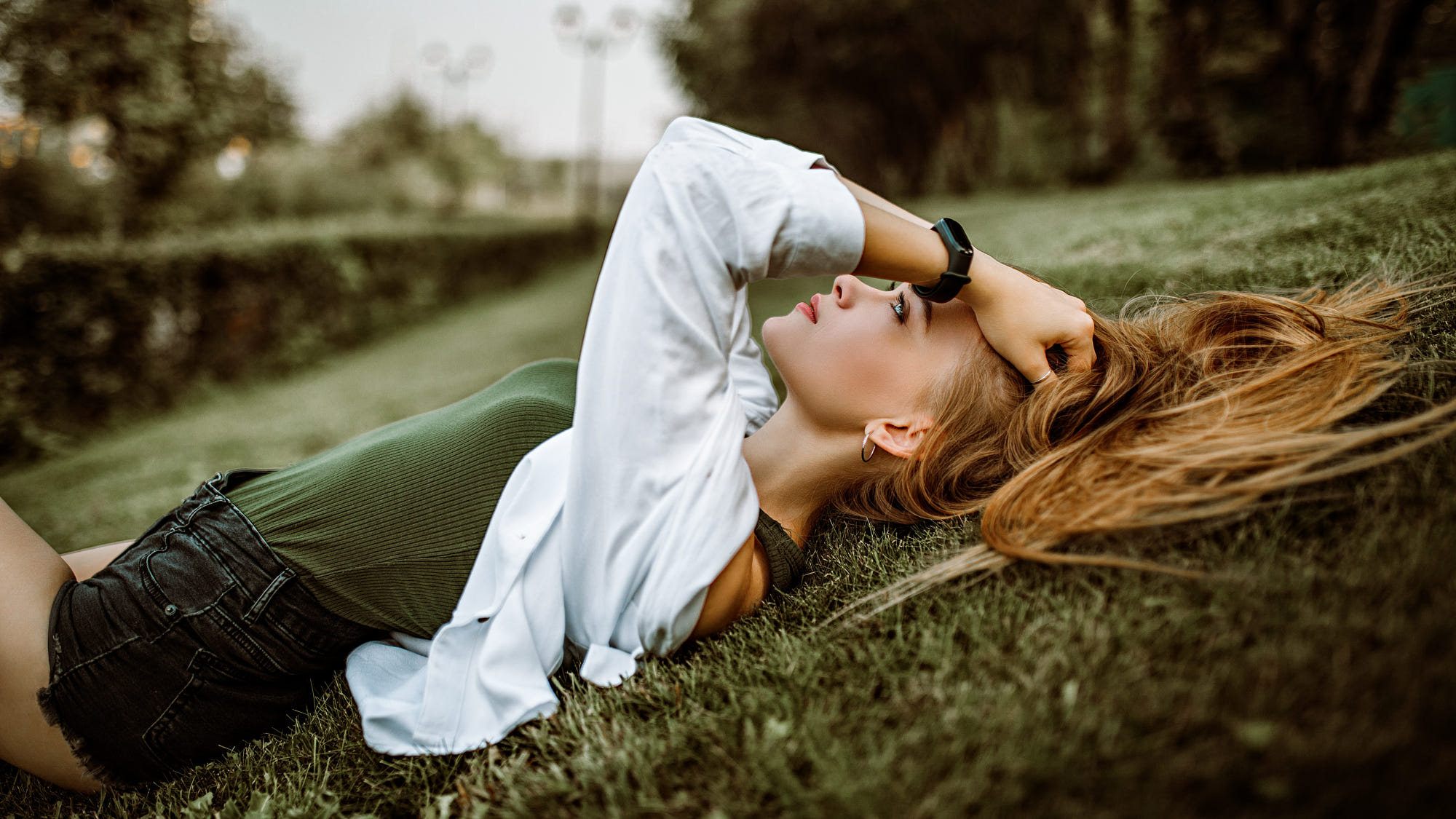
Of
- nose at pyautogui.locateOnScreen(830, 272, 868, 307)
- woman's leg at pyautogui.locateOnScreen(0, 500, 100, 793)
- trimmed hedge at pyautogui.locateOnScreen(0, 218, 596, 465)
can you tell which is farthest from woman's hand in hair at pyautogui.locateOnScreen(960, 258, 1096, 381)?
trimmed hedge at pyautogui.locateOnScreen(0, 218, 596, 465)

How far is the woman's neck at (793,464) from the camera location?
7.20 feet

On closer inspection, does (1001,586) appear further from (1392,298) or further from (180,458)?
(180,458)

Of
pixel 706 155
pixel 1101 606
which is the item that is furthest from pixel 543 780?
pixel 706 155

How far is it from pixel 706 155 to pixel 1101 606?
4.11ft

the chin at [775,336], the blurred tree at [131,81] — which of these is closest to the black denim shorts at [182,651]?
the chin at [775,336]

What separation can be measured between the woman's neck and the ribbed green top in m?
0.63

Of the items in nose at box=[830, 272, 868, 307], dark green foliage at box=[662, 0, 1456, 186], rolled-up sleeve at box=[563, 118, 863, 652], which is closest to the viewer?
rolled-up sleeve at box=[563, 118, 863, 652]

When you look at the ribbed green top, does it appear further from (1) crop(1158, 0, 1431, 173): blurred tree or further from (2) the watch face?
(1) crop(1158, 0, 1431, 173): blurred tree

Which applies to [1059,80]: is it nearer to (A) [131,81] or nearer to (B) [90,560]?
(A) [131,81]

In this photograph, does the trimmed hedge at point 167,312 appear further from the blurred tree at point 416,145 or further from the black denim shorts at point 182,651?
the blurred tree at point 416,145

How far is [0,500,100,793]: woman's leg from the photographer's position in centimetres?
189

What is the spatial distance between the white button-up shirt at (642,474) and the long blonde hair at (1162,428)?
567mm

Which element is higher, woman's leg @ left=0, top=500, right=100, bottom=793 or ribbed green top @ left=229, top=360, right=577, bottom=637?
ribbed green top @ left=229, top=360, right=577, bottom=637

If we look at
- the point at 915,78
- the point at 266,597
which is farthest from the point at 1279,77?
the point at 266,597
